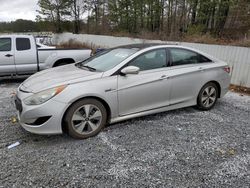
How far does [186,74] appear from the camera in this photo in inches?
170

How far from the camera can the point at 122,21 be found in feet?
76.5

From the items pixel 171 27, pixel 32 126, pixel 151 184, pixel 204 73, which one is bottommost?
pixel 151 184

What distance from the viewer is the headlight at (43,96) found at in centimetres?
319

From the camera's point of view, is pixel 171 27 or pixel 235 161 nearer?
pixel 235 161

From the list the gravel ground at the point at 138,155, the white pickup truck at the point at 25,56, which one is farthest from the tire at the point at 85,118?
the white pickup truck at the point at 25,56

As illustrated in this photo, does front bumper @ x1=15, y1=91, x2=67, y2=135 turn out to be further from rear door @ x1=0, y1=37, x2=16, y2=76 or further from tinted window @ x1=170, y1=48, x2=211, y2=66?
rear door @ x1=0, y1=37, x2=16, y2=76

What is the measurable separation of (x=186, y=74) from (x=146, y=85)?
3.14 ft

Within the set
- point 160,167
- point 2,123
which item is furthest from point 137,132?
point 2,123

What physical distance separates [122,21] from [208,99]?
20131 millimetres

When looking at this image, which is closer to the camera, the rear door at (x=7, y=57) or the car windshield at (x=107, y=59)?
the car windshield at (x=107, y=59)

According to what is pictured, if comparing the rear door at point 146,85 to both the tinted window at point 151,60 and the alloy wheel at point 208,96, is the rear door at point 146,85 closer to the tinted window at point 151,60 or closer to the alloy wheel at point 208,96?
the tinted window at point 151,60

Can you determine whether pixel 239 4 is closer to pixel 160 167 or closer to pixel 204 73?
pixel 204 73

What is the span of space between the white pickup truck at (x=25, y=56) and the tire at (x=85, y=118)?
4.39 metres

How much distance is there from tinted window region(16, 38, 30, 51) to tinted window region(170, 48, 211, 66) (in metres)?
5.02
